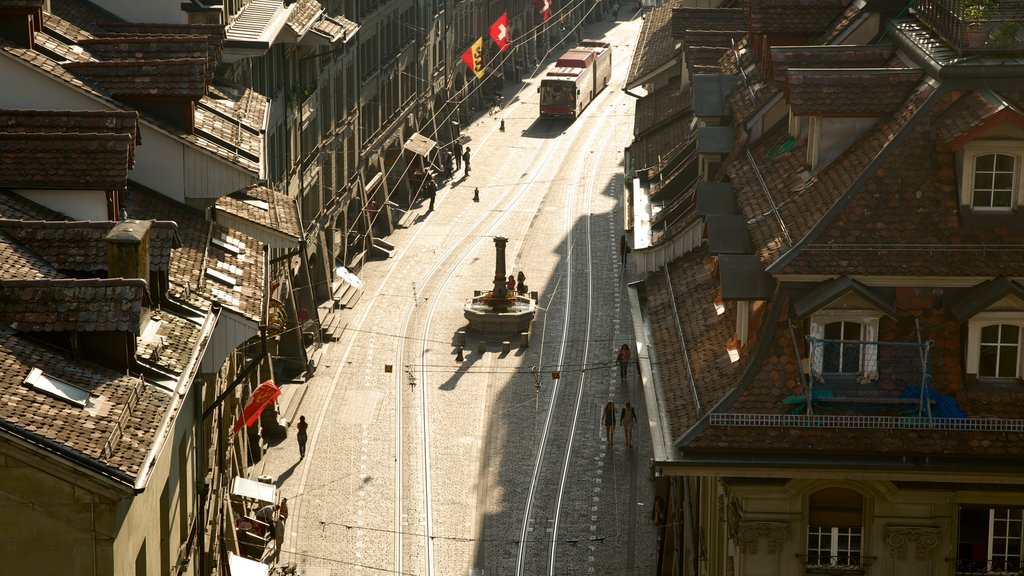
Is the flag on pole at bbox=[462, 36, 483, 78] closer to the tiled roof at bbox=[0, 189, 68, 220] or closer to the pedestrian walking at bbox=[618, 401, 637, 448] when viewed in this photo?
the pedestrian walking at bbox=[618, 401, 637, 448]

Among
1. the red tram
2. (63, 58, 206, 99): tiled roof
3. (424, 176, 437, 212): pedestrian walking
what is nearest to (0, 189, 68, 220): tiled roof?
(63, 58, 206, 99): tiled roof

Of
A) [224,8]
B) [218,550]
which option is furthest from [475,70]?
[218,550]

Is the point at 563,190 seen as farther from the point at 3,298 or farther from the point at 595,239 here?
the point at 3,298

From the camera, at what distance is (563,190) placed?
10681cm

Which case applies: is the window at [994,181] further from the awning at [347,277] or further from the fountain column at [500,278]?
the awning at [347,277]

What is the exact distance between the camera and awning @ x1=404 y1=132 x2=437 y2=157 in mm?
105250

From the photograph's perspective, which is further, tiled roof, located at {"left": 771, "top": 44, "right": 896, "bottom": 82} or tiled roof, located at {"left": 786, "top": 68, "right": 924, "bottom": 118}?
tiled roof, located at {"left": 771, "top": 44, "right": 896, "bottom": 82}

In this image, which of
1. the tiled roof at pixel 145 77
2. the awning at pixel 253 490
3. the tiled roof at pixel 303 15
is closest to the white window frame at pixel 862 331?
the tiled roof at pixel 145 77

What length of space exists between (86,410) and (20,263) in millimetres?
4666

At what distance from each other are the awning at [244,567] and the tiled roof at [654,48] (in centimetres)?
2948

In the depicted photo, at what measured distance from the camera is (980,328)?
127 feet

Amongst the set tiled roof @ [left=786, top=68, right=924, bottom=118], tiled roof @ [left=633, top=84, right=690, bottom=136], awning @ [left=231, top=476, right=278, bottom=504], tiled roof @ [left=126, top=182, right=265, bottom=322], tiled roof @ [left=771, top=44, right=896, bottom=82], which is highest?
tiled roof @ [left=771, top=44, right=896, bottom=82]

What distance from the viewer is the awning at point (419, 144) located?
4144 inches

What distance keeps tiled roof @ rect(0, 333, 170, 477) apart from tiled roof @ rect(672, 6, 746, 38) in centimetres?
3525
